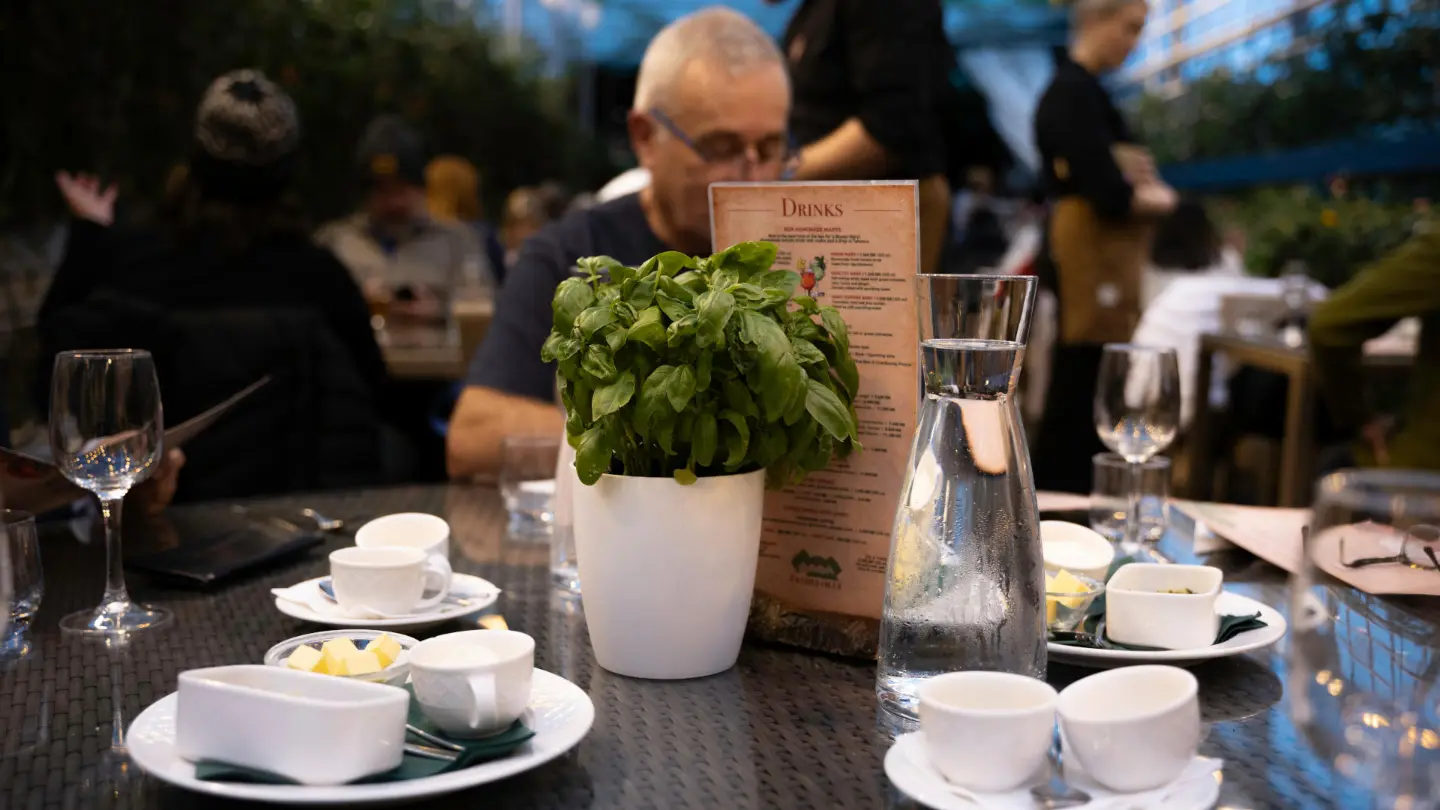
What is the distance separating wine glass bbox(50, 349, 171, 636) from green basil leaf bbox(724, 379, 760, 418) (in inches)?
22.1

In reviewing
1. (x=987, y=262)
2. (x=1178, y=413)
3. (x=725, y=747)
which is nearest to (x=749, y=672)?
(x=725, y=747)

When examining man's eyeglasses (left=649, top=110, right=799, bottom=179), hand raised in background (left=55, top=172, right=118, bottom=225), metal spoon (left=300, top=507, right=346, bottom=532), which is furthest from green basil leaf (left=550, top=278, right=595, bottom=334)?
hand raised in background (left=55, top=172, right=118, bottom=225)

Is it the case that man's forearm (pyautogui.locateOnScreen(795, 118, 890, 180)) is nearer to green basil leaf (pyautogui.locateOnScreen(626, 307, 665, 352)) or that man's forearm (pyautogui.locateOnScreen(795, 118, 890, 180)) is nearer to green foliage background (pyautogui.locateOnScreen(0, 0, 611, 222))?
green basil leaf (pyautogui.locateOnScreen(626, 307, 665, 352))

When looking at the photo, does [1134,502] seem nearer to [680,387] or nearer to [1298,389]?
[680,387]

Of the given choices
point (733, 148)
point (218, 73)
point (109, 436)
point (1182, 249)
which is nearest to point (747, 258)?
point (109, 436)

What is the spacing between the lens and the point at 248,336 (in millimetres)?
2279

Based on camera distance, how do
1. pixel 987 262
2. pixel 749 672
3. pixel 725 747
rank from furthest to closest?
pixel 987 262
pixel 749 672
pixel 725 747

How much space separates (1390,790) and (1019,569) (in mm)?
330

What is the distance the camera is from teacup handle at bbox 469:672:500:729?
0.70 meters

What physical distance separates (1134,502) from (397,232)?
4135mm

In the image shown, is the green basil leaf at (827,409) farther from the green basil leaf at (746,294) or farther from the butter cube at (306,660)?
the butter cube at (306,660)

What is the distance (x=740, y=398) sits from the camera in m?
0.85

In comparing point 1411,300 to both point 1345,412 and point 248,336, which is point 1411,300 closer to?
point 1345,412

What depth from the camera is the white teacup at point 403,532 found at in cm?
119
